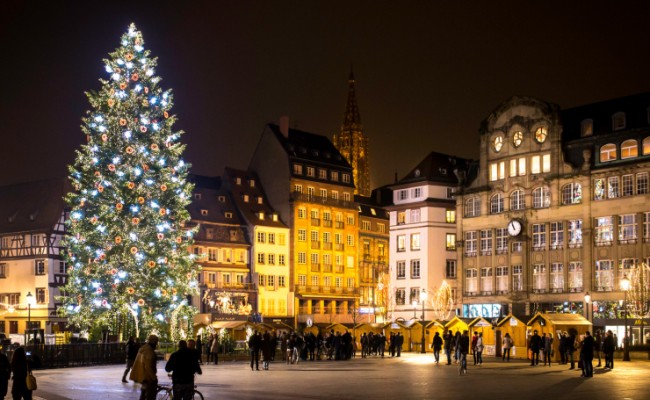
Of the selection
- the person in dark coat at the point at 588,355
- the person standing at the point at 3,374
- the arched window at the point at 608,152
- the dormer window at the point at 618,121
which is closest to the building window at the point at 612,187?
the arched window at the point at 608,152

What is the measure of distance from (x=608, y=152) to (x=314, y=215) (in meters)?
38.3

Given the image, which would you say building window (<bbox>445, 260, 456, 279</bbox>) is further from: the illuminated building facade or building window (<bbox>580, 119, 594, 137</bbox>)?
building window (<bbox>580, 119, 594, 137</bbox>)

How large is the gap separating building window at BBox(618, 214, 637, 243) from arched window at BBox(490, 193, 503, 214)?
11.0m

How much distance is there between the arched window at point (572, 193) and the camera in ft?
247

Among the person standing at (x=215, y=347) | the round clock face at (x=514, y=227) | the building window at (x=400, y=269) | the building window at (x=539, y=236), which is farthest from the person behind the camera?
the building window at (x=400, y=269)

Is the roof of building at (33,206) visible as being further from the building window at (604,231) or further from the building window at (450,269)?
the building window at (604,231)

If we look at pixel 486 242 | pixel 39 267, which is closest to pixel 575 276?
pixel 486 242

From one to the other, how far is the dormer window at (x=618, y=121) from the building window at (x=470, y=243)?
1529cm

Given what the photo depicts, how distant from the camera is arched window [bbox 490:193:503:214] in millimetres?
80688

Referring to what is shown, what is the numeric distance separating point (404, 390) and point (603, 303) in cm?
4737

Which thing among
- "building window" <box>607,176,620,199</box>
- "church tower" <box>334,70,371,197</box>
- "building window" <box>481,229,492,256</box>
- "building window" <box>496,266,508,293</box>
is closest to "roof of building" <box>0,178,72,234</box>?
"building window" <box>481,229,492,256</box>

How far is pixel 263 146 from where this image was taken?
106m

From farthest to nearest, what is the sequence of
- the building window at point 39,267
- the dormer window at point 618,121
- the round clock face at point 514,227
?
the building window at point 39,267, the round clock face at point 514,227, the dormer window at point 618,121

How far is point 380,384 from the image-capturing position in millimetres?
30797
